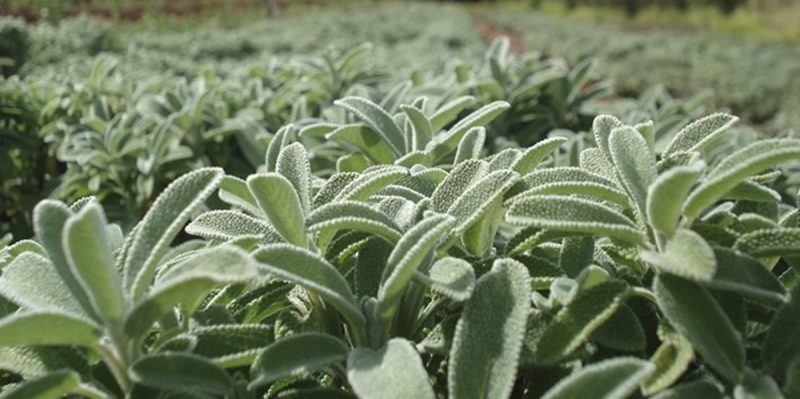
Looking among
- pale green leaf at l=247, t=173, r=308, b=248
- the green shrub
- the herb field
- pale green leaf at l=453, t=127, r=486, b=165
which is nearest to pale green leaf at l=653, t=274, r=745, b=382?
the herb field

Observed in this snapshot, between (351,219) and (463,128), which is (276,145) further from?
(351,219)

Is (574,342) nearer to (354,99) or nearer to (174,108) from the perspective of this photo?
(354,99)

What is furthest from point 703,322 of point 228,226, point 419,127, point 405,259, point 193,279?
point 419,127

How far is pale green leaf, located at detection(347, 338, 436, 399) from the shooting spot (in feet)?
2.89

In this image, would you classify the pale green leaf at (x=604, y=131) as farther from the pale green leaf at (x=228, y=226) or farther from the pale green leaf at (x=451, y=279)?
the pale green leaf at (x=228, y=226)

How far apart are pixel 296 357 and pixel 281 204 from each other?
0.81ft

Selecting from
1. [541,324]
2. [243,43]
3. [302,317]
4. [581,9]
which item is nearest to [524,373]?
[541,324]

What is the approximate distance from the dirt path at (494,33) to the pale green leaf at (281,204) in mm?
12852

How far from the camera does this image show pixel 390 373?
0.92 metres

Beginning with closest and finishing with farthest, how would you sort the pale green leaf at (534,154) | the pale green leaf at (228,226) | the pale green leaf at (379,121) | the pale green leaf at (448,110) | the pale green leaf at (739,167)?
the pale green leaf at (739,167), the pale green leaf at (228,226), the pale green leaf at (534,154), the pale green leaf at (379,121), the pale green leaf at (448,110)

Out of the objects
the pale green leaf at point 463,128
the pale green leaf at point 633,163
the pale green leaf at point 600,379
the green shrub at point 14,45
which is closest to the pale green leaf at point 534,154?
the pale green leaf at point 633,163

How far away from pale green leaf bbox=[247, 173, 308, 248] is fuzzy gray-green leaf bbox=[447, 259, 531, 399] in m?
0.31

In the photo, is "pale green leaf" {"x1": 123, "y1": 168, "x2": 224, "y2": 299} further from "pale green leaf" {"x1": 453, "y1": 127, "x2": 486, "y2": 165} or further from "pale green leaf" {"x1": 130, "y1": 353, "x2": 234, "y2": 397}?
"pale green leaf" {"x1": 453, "y1": 127, "x2": 486, "y2": 165}

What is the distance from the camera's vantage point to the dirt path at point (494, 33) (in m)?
14.3
